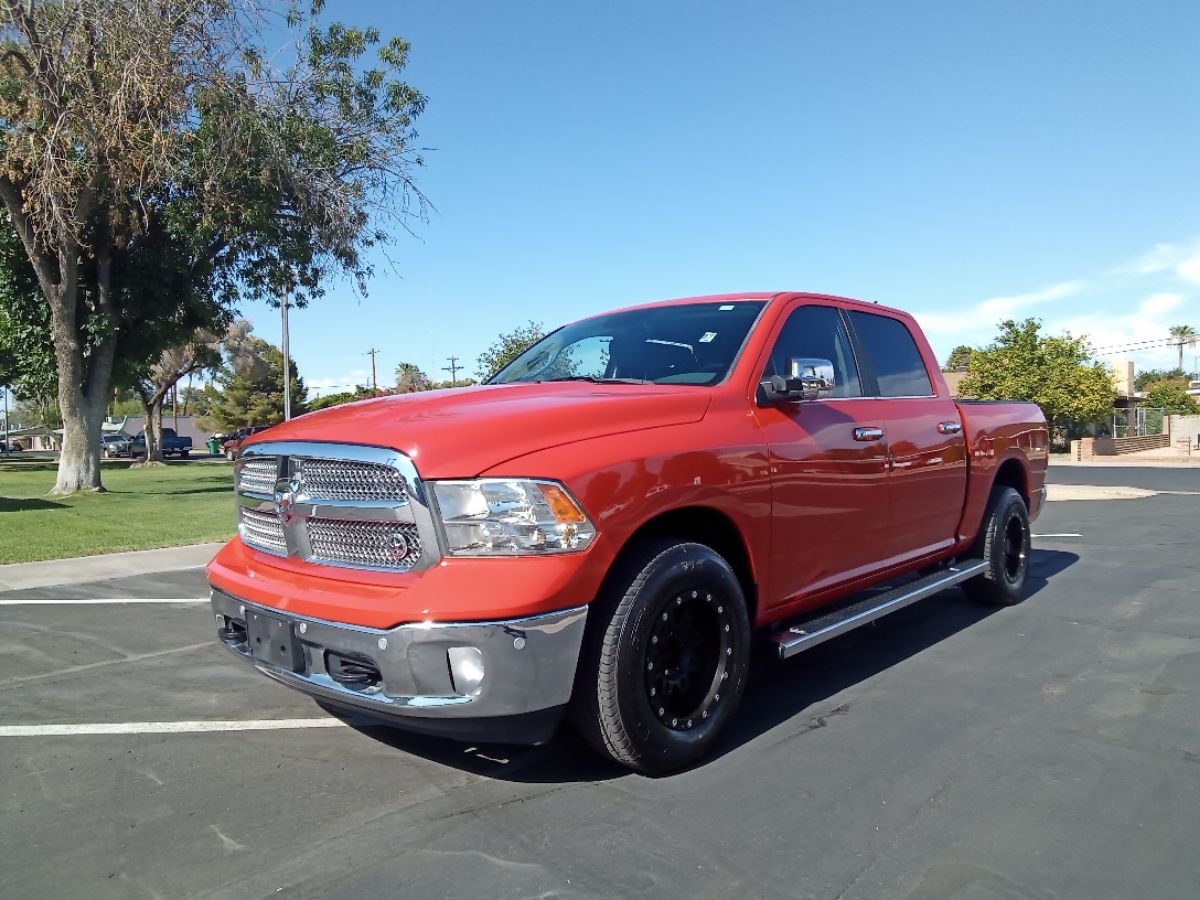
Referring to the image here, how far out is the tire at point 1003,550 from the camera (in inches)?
242

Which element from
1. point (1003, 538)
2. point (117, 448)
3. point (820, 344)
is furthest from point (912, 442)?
point (117, 448)

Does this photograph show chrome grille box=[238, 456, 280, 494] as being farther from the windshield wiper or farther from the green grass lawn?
the green grass lawn

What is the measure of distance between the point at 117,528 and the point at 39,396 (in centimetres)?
1354

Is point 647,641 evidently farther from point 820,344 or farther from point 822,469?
point 820,344

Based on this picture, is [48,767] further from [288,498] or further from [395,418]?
[395,418]

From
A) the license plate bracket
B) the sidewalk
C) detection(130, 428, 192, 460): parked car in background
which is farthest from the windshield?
detection(130, 428, 192, 460): parked car in background

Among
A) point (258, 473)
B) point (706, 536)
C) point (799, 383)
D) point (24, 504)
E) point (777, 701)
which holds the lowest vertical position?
point (777, 701)

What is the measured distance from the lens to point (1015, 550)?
260 inches

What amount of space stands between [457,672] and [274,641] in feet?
2.88

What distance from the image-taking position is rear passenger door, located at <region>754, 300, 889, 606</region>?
3949mm

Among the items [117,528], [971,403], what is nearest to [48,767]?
[971,403]

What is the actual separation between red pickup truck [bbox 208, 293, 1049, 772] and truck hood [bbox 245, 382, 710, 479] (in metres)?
0.01

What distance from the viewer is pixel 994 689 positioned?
14.9 ft

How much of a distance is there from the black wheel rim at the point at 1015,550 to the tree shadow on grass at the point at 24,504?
14.6 metres
